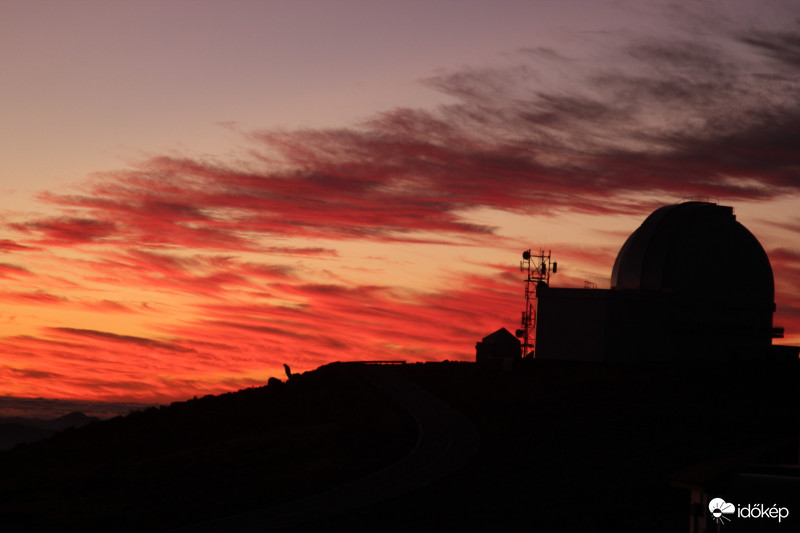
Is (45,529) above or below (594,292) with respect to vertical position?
below

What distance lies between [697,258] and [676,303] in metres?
3.84

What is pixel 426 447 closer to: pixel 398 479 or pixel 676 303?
pixel 398 479

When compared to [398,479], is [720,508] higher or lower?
higher

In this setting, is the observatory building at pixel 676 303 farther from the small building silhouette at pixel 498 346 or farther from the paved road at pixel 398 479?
the paved road at pixel 398 479

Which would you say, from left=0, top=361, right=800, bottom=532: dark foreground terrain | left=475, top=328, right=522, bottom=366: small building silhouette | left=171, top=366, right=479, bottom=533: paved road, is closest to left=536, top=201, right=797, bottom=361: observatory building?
left=0, top=361, right=800, bottom=532: dark foreground terrain

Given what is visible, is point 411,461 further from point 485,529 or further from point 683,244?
point 683,244

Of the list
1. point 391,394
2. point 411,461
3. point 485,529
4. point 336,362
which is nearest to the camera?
point 485,529

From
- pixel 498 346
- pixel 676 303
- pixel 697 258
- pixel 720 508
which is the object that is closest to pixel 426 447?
pixel 720 508

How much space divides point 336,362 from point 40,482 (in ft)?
135

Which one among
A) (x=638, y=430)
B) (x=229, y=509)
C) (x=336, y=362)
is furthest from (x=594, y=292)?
(x=229, y=509)

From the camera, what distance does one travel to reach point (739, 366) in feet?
195

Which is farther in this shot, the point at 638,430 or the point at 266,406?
the point at 266,406

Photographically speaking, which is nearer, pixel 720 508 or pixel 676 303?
pixel 720 508

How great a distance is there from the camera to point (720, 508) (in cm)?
1246
